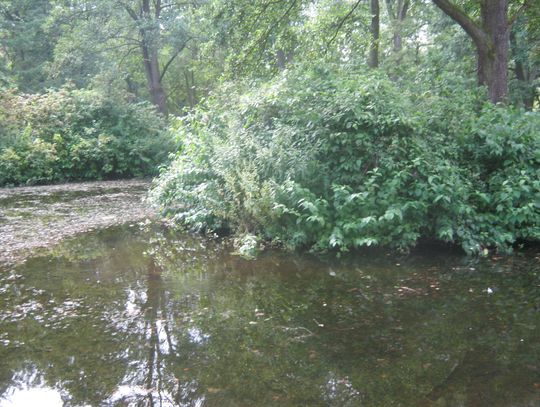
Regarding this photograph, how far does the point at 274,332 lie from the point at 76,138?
1498 centimetres

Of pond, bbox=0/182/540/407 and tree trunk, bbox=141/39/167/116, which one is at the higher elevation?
tree trunk, bbox=141/39/167/116

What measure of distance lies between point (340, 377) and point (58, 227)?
6.89 meters

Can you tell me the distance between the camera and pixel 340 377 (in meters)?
3.44

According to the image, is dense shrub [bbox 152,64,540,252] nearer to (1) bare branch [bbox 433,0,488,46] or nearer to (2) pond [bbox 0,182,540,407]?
(2) pond [bbox 0,182,540,407]

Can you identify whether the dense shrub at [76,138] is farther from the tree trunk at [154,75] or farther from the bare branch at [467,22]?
the bare branch at [467,22]

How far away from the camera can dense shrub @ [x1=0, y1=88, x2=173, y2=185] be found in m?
15.8

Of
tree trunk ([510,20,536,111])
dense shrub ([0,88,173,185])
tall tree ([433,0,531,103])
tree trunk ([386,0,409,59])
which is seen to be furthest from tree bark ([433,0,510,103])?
dense shrub ([0,88,173,185])

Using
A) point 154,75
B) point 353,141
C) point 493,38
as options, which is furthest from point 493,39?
point 154,75

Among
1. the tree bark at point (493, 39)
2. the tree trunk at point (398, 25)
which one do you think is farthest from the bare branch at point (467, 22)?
the tree trunk at point (398, 25)

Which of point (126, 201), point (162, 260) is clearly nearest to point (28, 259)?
point (162, 260)

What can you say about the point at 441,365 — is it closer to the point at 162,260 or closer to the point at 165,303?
the point at 165,303

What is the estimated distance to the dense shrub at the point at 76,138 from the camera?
51.7 ft

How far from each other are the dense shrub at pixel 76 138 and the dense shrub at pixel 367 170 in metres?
9.72

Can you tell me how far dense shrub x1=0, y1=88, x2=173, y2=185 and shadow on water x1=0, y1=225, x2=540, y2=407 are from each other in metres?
10.4
